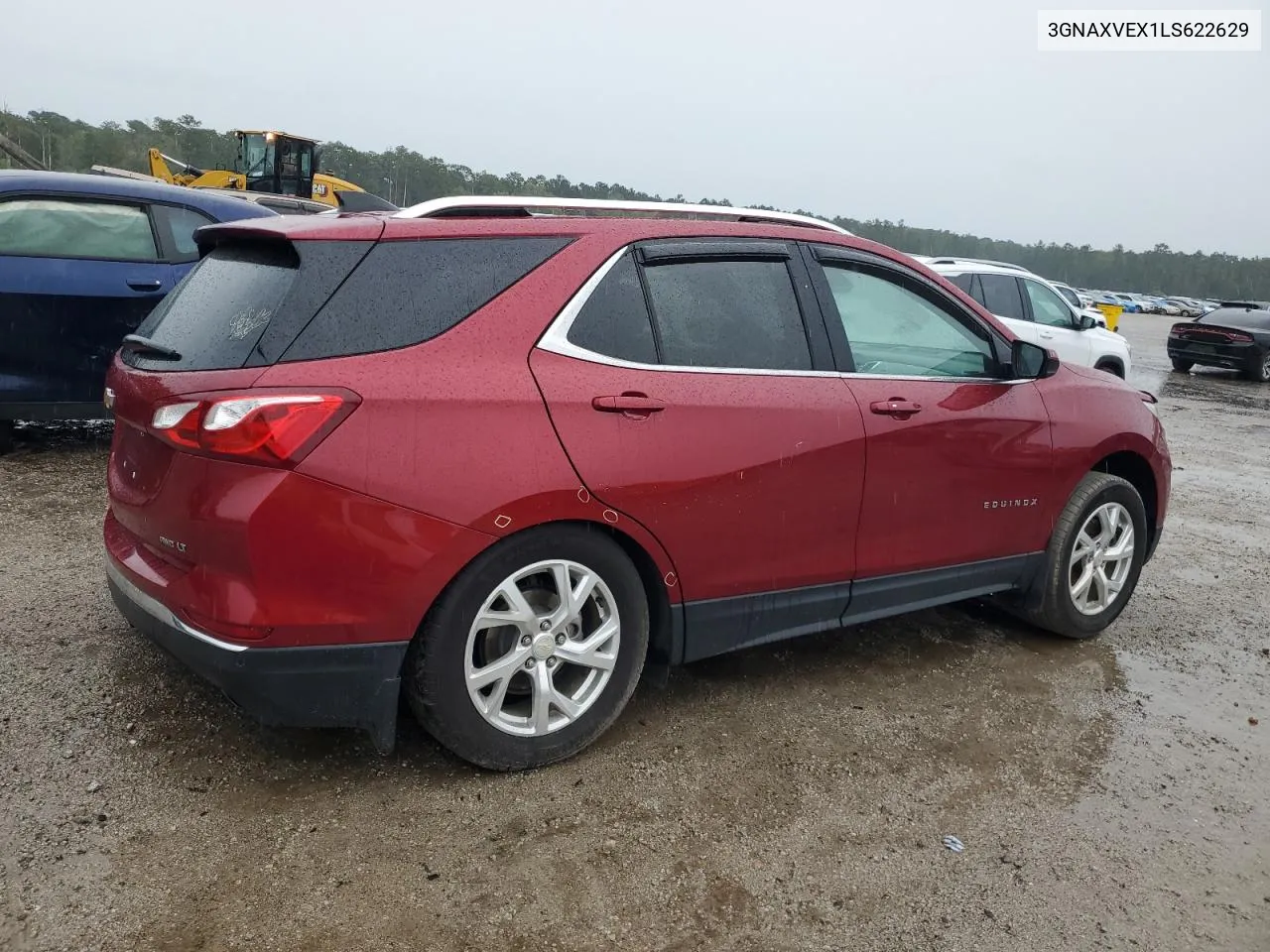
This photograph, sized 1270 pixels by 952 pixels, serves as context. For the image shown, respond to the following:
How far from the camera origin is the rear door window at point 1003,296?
11.2m

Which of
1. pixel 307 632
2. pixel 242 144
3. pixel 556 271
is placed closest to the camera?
pixel 307 632

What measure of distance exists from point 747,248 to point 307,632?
75.6 inches

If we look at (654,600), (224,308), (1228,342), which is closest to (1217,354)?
(1228,342)

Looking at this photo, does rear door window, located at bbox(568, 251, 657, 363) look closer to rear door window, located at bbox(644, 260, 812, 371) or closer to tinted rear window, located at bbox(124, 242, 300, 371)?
rear door window, located at bbox(644, 260, 812, 371)

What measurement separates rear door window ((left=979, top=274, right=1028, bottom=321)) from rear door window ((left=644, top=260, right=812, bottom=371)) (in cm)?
845

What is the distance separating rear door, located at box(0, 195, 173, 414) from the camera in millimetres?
Answer: 5918

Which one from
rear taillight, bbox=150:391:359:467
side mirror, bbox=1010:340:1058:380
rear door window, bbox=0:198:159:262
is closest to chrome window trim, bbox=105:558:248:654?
rear taillight, bbox=150:391:359:467

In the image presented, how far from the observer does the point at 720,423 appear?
315cm

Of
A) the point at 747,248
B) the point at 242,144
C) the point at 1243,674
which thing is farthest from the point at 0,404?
the point at 242,144

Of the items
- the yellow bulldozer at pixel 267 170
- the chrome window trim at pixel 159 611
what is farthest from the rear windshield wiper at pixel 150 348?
the yellow bulldozer at pixel 267 170

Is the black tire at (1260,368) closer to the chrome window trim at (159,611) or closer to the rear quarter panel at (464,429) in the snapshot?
the rear quarter panel at (464,429)

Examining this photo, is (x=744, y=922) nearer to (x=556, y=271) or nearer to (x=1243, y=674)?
(x=556, y=271)

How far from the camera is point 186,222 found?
666 cm

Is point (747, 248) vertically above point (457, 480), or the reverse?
point (747, 248)
